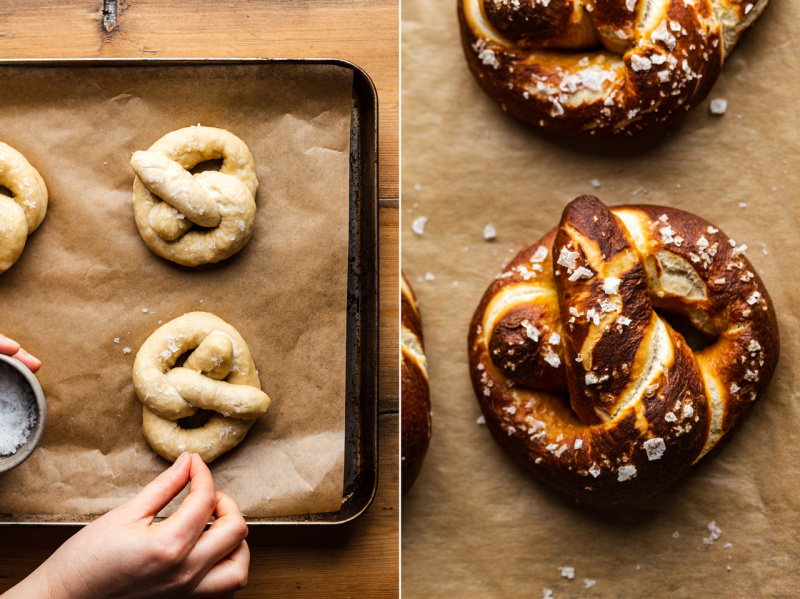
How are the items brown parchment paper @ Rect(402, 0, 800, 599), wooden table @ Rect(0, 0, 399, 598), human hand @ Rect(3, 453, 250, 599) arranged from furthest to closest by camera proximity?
brown parchment paper @ Rect(402, 0, 800, 599) < wooden table @ Rect(0, 0, 399, 598) < human hand @ Rect(3, 453, 250, 599)

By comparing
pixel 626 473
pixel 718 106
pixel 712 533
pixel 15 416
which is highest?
pixel 718 106

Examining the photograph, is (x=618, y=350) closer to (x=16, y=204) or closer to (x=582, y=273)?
(x=582, y=273)

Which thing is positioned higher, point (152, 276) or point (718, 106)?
point (718, 106)

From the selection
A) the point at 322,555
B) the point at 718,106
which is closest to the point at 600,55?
the point at 718,106

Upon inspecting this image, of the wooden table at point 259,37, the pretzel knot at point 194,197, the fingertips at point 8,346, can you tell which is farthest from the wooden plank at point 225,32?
the fingertips at point 8,346

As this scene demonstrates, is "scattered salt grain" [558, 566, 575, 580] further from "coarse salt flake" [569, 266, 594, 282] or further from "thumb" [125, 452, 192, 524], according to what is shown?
"thumb" [125, 452, 192, 524]

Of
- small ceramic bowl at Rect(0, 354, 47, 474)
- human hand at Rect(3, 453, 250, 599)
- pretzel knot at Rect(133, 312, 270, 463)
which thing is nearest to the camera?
human hand at Rect(3, 453, 250, 599)

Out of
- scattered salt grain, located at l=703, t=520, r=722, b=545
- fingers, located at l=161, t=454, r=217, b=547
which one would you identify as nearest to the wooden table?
fingers, located at l=161, t=454, r=217, b=547
